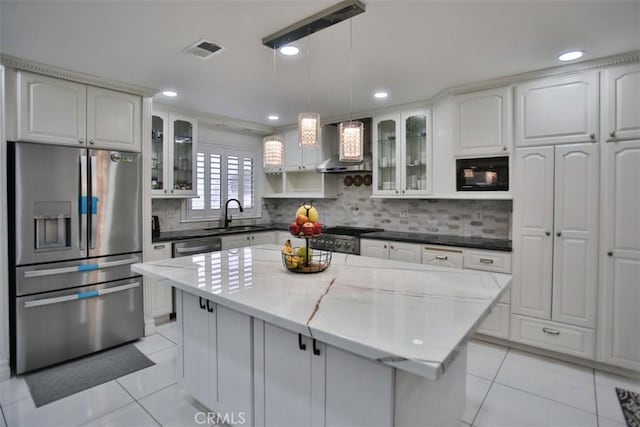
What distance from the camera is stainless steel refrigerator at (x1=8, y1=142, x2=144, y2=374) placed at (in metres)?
2.62

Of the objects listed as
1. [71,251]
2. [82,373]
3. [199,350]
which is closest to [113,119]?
[71,251]

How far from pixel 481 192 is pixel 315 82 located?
1.93 meters

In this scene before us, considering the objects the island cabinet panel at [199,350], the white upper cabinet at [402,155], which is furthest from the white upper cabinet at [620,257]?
the island cabinet panel at [199,350]

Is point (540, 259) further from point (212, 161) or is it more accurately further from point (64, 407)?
point (212, 161)

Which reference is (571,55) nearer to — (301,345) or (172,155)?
(301,345)

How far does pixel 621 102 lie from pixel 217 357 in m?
3.42

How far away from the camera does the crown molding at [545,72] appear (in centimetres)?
254

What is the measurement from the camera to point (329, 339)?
3.87 feet

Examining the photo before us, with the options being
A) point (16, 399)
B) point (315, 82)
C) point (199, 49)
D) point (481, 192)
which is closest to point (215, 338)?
point (16, 399)

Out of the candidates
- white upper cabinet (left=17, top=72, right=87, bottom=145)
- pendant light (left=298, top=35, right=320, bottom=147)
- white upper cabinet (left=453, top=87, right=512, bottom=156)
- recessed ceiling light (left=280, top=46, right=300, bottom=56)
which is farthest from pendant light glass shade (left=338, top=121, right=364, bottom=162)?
white upper cabinet (left=17, top=72, right=87, bottom=145)

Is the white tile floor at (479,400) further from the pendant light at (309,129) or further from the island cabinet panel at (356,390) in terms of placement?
the pendant light at (309,129)

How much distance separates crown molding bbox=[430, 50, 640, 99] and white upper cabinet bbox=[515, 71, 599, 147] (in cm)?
5

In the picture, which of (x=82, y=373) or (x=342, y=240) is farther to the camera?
(x=342, y=240)

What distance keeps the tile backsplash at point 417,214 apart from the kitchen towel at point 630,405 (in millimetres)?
1532
